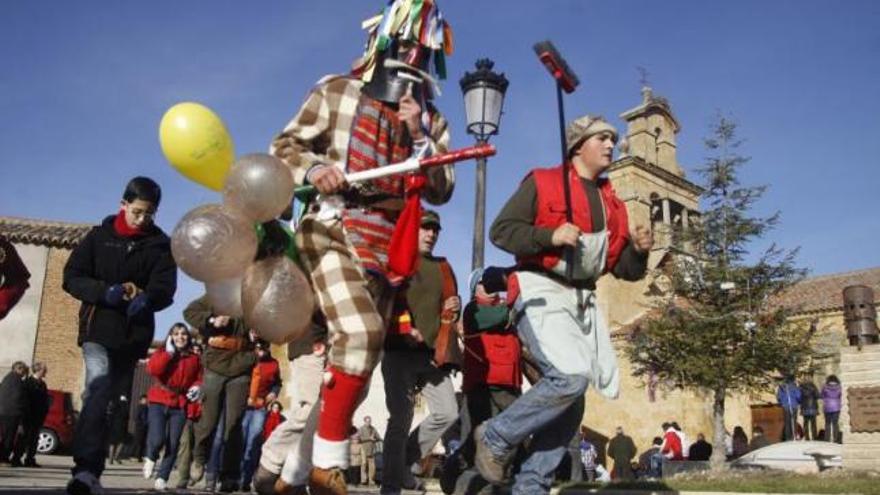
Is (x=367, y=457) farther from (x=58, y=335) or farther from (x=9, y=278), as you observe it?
(x=58, y=335)

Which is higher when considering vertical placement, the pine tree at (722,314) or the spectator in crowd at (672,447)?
the pine tree at (722,314)

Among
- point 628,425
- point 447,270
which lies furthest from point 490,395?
point 628,425

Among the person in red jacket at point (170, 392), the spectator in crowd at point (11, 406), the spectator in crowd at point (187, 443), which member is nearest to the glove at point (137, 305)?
the spectator in crowd at point (187, 443)

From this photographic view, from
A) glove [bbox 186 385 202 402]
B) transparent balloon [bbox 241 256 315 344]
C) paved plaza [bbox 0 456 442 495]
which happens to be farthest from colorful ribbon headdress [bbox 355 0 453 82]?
glove [bbox 186 385 202 402]

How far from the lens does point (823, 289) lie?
129 feet

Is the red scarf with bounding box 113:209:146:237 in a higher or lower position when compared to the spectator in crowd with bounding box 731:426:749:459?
higher

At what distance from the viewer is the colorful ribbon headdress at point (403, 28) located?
4.01 metres

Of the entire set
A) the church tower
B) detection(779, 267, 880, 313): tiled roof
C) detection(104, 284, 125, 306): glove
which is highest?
the church tower

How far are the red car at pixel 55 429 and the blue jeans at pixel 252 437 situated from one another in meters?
12.2

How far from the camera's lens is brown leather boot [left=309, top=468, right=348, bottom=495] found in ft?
10.9

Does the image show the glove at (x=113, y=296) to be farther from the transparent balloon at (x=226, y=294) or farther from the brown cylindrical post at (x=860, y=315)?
the brown cylindrical post at (x=860, y=315)

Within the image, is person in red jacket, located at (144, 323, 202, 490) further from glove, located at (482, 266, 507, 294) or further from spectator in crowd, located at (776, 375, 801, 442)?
spectator in crowd, located at (776, 375, 801, 442)

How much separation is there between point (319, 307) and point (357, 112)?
3.18 ft

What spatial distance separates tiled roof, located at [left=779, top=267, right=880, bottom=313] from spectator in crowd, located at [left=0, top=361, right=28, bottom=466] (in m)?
28.8
